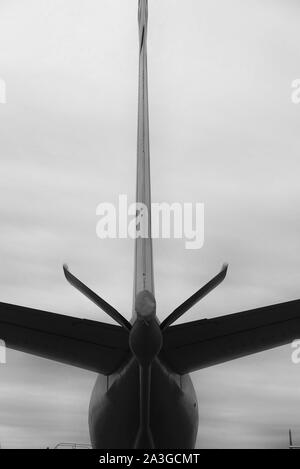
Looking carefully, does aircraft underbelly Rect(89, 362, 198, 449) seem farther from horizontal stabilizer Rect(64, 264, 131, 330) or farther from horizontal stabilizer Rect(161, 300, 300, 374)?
horizontal stabilizer Rect(64, 264, 131, 330)

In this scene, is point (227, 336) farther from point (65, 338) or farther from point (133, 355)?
point (65, 338)

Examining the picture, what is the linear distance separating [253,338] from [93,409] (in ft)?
15.3

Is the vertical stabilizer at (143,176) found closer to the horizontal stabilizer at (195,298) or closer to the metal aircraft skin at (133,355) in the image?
the metal aircraft skin at (133,355)

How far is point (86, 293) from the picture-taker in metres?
16.3

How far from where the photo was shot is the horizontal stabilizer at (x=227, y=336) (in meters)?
17.3

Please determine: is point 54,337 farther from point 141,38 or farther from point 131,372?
point 141,38

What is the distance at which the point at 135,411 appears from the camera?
1714 cm

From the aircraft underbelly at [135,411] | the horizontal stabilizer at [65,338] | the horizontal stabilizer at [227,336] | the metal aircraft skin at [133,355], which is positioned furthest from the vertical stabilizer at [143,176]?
the aircraft underbelly at [135,411]

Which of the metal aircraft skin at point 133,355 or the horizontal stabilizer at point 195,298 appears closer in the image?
the horizontal stabilizer at point 195,298

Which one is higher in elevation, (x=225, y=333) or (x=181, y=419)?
(x=225, y=333)

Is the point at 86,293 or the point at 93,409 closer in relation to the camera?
the point at 86,293
